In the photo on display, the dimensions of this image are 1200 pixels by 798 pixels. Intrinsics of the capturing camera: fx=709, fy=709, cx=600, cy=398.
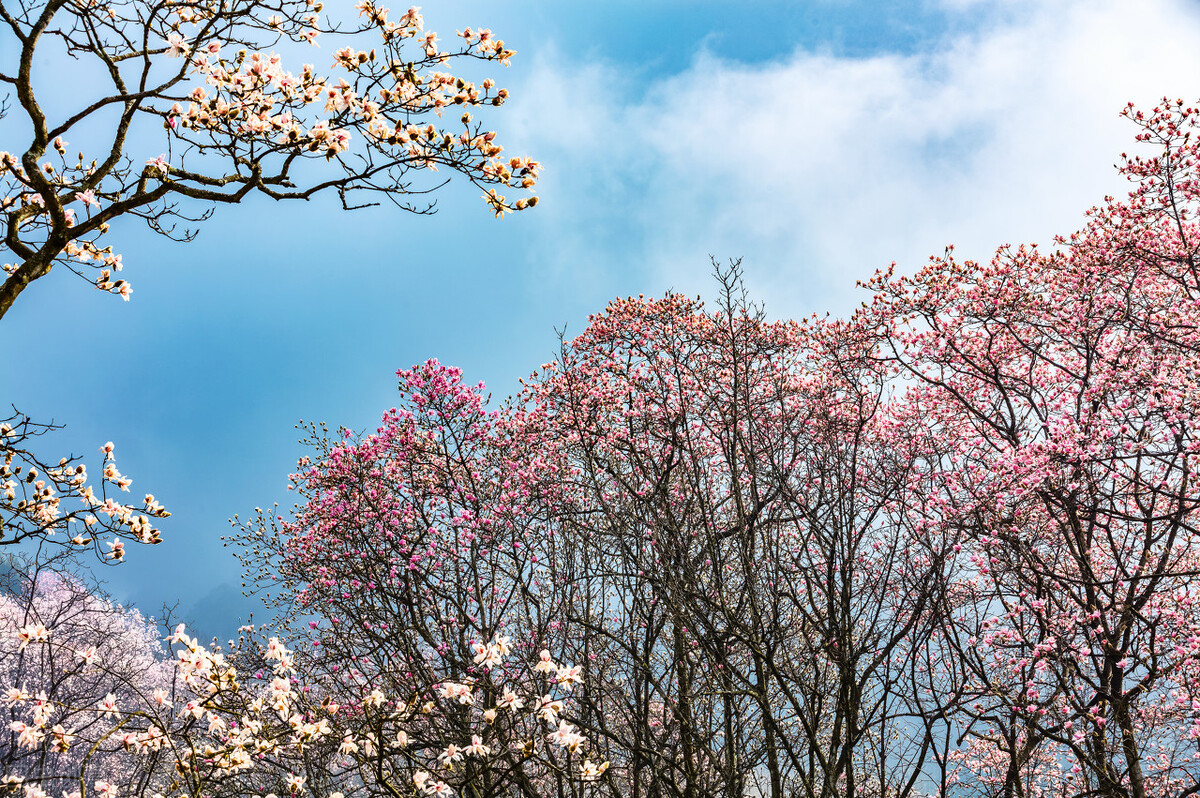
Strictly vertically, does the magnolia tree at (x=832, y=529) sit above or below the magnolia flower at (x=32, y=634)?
above

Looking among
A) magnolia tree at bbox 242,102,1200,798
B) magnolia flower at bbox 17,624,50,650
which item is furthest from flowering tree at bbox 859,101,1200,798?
magnolia flower at bbox 17,624,50,650

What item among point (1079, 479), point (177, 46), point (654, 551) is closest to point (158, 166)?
point (177, 46)

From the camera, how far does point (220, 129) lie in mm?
4398

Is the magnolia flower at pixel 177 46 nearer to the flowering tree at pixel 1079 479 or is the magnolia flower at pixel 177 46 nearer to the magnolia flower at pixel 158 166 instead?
the magnolia flower at pixel 158 166

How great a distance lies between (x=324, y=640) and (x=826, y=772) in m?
6.33

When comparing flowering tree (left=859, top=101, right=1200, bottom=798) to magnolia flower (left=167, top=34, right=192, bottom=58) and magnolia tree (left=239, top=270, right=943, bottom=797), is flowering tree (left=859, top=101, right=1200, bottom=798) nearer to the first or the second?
magnolia tree (left=239, top=270, right=943, bottom=797)

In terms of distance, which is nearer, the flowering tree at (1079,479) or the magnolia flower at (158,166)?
the magnolia flower at (158,166)

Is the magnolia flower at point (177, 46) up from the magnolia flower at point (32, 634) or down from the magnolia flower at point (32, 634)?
up

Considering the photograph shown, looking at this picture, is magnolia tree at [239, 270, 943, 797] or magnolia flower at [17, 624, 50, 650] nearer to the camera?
magnolia flower at [17, 624, 50, 650]

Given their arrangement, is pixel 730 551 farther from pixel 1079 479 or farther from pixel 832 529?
pixel 1079 479

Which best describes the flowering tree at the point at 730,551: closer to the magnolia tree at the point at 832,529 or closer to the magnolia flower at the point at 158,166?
the magnolia tree at the point at 832,529

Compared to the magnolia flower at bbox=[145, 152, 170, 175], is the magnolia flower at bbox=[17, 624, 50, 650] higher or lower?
lower

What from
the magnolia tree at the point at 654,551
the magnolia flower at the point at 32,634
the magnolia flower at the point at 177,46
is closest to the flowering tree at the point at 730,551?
the magnolia tree at the point at 654,551

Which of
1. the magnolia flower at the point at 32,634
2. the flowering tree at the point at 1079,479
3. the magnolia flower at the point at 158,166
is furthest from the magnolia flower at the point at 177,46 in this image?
the flowering tree at the point at 1079,479
